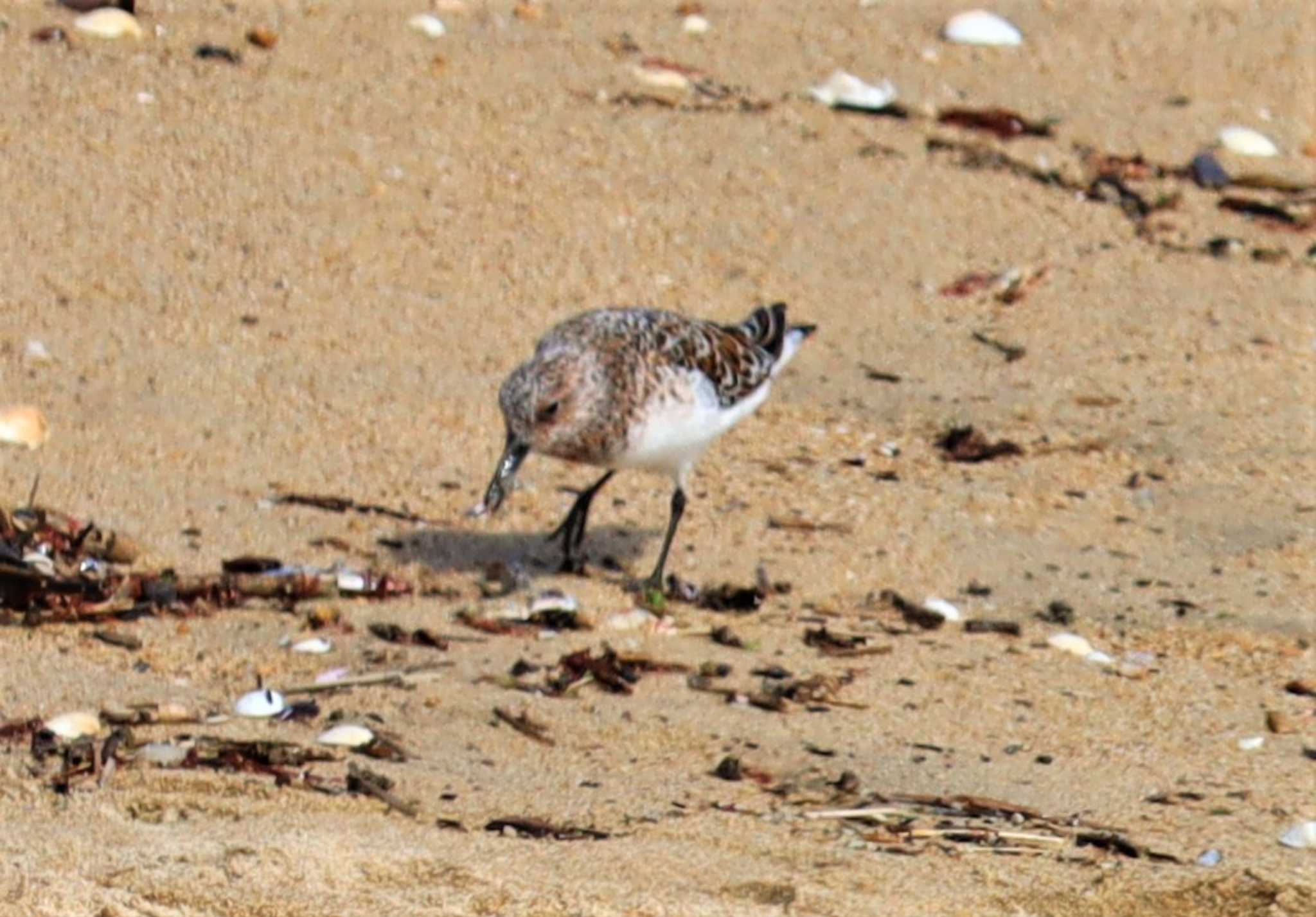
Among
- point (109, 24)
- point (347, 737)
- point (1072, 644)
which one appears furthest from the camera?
point (109, 24)

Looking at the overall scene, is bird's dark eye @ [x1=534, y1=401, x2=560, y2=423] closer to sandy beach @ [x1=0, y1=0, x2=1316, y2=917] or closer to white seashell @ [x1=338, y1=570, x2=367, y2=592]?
sandy beach @ [x1=0, y1=0, x2=1316, y2=917]

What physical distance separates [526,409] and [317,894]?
216 centimetres

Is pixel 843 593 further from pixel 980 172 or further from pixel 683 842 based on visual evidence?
pixel 980 172

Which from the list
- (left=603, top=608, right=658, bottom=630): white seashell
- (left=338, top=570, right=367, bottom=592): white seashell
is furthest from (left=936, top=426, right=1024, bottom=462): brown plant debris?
(left=338, top=570, right=367, bottom=592): white seashell

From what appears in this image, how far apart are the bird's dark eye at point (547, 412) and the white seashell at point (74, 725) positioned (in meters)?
1.66

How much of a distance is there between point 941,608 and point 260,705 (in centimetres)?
200

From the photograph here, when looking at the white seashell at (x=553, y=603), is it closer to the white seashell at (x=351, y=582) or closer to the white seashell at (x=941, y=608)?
the white seashell at (x=351, y=582)

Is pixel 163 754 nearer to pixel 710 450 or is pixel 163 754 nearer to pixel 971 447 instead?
pixel 710 450

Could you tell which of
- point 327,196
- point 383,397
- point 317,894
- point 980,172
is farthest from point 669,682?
point 980,172

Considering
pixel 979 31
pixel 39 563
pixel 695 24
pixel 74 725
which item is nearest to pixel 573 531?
pixel 39 563

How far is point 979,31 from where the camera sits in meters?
10.5

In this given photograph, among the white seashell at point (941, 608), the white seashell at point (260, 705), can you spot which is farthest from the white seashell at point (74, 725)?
the white seashell at point (941, 608)

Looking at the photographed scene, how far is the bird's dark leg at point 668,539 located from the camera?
20.9 feet

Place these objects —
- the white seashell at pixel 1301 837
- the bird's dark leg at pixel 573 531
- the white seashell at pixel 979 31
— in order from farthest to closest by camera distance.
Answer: the white seashell at pixel 979 31 < the bird's dark leg at pixel 573 531 < the white seashell at pixel 1301 837
